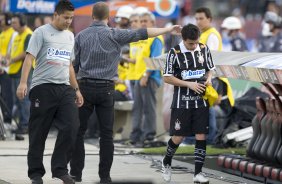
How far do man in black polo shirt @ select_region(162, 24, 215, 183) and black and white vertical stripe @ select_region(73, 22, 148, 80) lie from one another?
0.55 metres

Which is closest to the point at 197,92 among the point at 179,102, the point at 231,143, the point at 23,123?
the point at 179,102

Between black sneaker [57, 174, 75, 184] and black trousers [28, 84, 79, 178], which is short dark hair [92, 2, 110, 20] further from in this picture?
black sneaker [57, 174, 75, 184]

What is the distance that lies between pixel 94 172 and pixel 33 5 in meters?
9.72

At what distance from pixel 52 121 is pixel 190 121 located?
1622mm

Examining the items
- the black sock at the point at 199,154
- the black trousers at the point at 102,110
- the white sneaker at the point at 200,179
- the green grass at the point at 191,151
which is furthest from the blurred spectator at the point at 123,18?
the white sneaker at the point at 200,179

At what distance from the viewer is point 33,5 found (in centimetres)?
2133

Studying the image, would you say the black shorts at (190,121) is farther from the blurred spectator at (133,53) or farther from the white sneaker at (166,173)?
the blurred spectator at (133,53)

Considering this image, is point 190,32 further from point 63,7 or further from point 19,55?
point 19,55

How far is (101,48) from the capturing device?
36.0 feet

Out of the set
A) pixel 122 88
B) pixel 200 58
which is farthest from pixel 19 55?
pixel 200 58

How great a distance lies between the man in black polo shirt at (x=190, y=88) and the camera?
436 inches

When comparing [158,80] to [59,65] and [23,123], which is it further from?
[59,65]

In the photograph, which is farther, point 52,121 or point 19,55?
point 19,55

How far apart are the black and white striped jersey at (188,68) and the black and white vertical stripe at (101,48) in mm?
537
